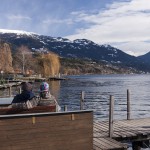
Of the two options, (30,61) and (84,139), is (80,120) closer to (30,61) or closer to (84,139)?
(84,139)

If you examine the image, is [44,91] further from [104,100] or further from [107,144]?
[104,100]

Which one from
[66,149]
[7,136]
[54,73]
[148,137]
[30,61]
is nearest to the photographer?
[7,136]

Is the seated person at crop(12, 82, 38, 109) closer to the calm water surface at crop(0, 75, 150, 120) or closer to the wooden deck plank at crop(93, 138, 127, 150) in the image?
the wooden deck plank at crop(93, 138, 127, 150)

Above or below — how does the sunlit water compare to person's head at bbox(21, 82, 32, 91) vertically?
below

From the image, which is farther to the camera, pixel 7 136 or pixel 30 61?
pixel 30 61

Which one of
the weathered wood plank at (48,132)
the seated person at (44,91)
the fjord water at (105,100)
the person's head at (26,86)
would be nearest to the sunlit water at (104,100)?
the fjord water at (105,100)

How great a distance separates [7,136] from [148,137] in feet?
24.6

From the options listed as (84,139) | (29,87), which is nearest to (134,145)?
(84,139)

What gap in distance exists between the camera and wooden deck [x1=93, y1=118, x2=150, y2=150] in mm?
13941

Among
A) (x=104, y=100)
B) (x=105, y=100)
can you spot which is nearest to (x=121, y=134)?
(x=105, y=100)

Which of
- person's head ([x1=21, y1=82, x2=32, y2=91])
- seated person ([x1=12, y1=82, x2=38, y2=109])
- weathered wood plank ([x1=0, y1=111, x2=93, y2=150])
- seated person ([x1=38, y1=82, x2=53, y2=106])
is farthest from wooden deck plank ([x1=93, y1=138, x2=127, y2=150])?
person's head ([x1=21, y1=82, x2=32, y2=91])

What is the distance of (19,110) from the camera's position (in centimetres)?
1269

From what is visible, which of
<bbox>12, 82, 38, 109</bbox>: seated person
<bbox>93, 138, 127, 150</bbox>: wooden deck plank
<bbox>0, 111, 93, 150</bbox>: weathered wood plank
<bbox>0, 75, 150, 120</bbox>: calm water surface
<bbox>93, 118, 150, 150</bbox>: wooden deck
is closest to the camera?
<bbox>0, 111, 93, 150</bbox>: weathered wood plank

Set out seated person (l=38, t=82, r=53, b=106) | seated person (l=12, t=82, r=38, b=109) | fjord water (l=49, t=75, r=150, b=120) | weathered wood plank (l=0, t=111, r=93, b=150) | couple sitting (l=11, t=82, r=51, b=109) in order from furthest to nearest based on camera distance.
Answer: fjord water (l=49, t=75, r=150, b=120) → seated person (l=38, t=82, r=53, b=106) → seated person (l=12, t=82, r=38, b=109) → couple sitting (l=11, t=82, r=51, b=109) → weathered wood plank (l=0, t=111, r=93, b=150)
